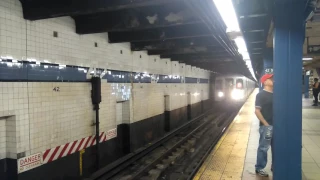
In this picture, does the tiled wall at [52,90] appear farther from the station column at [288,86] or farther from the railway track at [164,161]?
the station column at [288,86]

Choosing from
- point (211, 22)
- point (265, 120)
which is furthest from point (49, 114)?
point (265, 120)

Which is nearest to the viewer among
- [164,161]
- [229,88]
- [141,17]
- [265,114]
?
[265,114]

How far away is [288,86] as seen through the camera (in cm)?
362

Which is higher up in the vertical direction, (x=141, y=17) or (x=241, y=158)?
(x=141, y=17)

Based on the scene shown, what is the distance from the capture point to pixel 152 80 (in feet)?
33.3

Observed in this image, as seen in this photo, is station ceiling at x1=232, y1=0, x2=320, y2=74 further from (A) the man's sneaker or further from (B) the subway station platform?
(B) the subway station platform

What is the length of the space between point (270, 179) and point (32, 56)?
182 inches

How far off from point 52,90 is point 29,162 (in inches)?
53.2

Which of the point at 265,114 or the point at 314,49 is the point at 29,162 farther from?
the point at 314,49

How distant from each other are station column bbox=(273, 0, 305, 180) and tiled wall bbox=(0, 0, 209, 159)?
391cm

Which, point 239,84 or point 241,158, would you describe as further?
point 239,84

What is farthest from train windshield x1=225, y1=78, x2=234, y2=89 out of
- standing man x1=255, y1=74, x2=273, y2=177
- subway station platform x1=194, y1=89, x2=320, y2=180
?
standing man x1=255, y1=74, x2=273, y2=177

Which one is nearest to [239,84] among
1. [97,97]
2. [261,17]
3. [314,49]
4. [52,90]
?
[314,49]

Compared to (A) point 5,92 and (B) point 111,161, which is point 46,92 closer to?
(A) point 5,92
